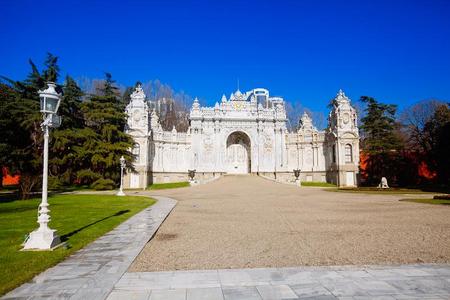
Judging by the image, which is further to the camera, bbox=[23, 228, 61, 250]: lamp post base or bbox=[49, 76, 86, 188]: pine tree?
bbox=[49, 76, 86, 188]: pine tree

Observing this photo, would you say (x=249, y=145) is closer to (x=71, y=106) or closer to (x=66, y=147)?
(x=71, y=106)

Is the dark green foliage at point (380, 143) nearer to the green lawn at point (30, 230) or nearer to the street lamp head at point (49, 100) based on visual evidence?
the green lawn at point (30, 230)

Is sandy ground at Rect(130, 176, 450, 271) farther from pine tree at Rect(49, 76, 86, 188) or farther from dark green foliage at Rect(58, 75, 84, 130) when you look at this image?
dark green foliage at Rect(58, 75, 84, 130)

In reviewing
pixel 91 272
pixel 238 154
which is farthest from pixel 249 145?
pixel 91 272

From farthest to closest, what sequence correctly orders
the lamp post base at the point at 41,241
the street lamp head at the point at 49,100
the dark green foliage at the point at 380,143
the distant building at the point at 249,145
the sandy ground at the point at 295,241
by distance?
the distant building at the point at 249,145 → the dark green foliage at the point at 380,143 → the street lamp head at the point at 49,100 → the lamp post base at the point at 41,241 → the sandy ground at the point at 295,241

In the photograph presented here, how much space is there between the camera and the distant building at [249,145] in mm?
51406

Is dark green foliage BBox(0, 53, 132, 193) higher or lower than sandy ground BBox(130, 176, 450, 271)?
higher

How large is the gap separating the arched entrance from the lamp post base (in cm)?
5455

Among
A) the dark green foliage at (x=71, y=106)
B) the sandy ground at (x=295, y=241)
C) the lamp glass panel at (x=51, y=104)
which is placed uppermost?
the dark green foliage at (x=71, y=106)

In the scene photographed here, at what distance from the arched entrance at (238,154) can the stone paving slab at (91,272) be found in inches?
2100

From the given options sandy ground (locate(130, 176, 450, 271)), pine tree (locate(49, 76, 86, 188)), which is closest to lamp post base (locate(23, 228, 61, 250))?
sandy ground (locate(130, 176, 450, 271))

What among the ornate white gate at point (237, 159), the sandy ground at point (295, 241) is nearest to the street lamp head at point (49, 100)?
the sandy ground at point (295, 241)

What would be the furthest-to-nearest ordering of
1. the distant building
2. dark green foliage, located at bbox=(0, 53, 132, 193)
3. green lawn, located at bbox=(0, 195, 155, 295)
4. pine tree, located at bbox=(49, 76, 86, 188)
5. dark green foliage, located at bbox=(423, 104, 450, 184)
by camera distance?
1. the distant building
2. dark green foliage, located at bbox=(423, 104, 450, 184)
3. pine tree, located at bbox=(49, 76, 86, 188)
4. dark green foliage, located at bbox=(0, 53, 132, 193)
5. green lawn, located at bbox=(0, 195, 155, 295)

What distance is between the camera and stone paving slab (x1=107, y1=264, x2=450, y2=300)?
4.94 meters
